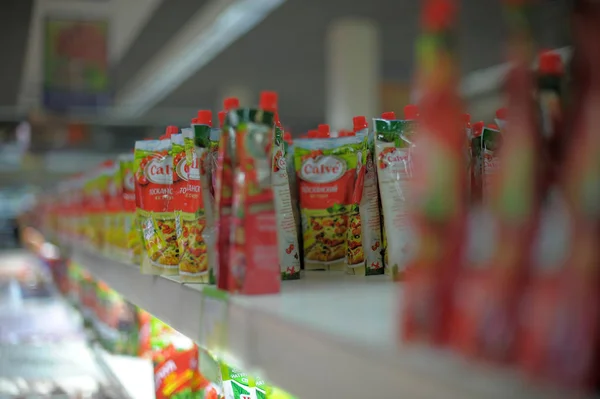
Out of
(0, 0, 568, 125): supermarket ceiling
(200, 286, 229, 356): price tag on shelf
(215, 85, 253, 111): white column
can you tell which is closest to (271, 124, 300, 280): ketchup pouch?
(200, 286, 229, 356): price tag on shelf

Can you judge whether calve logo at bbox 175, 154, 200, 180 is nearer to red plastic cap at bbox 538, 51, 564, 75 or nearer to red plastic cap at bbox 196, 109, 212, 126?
red plastic cap at bbox 196, 109, 212, 126

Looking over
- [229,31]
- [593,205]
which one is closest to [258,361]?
[593,205]

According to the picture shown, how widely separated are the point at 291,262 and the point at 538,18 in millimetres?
908

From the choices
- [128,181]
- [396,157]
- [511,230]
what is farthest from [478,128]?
[128,181]

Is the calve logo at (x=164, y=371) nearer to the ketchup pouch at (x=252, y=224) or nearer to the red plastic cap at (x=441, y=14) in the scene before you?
the ketchup pouch at (x=252, y=224)

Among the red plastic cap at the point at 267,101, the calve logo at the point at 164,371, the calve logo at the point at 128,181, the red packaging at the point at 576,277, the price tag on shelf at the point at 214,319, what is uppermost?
the red plastic cap at the point at 267,101

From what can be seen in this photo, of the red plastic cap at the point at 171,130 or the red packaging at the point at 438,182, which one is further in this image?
the red plastic cap at the point at 171,130

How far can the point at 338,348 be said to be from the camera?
2.33 feet

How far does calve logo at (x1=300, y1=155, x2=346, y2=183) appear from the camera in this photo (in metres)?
1.57

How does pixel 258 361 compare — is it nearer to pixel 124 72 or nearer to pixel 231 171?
pixel 231 171

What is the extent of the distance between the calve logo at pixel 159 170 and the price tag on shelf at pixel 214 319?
57 centimetres

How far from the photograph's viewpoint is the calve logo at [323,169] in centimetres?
157

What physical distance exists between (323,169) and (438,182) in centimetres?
95

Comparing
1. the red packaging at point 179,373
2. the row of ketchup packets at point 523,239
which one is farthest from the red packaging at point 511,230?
the red packaging at point 179,373
